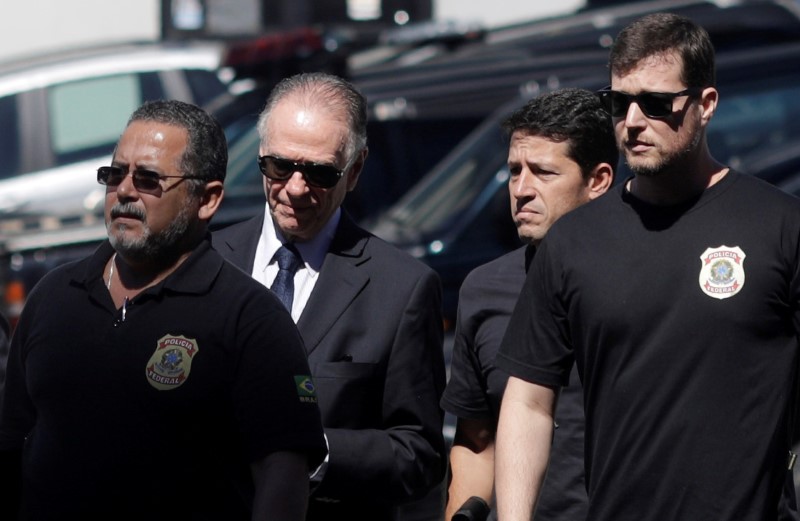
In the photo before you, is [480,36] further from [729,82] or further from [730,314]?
[730,314]

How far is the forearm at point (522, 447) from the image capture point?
3943 mm

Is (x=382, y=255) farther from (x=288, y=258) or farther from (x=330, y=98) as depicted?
(x=330, y=98)

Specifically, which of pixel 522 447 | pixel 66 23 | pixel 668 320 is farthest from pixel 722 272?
pixel 66 23

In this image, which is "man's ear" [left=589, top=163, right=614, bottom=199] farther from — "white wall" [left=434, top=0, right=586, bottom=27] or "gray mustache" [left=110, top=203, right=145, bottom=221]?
"white wall" [left=434, top=0, right=586, bottom=27]

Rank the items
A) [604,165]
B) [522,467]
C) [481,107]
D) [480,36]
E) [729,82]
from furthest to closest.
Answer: [480,36], [481,107], [729,82], [604,165], [522,467]

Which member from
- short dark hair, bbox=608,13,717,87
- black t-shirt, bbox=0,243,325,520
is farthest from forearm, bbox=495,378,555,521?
short dark hair, bbox=608,13,717,87

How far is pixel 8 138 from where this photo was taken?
11562 millimetres

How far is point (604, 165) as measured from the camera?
433 cm

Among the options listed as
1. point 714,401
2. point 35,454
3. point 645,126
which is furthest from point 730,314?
point 35,454

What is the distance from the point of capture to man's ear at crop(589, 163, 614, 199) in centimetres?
433

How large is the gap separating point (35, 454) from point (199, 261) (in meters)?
0.52

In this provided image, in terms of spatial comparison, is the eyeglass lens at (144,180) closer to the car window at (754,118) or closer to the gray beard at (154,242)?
the gray beard at (154,242)

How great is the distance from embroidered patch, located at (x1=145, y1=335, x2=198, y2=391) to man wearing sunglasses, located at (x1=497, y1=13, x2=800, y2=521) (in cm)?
85

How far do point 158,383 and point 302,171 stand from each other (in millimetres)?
925
